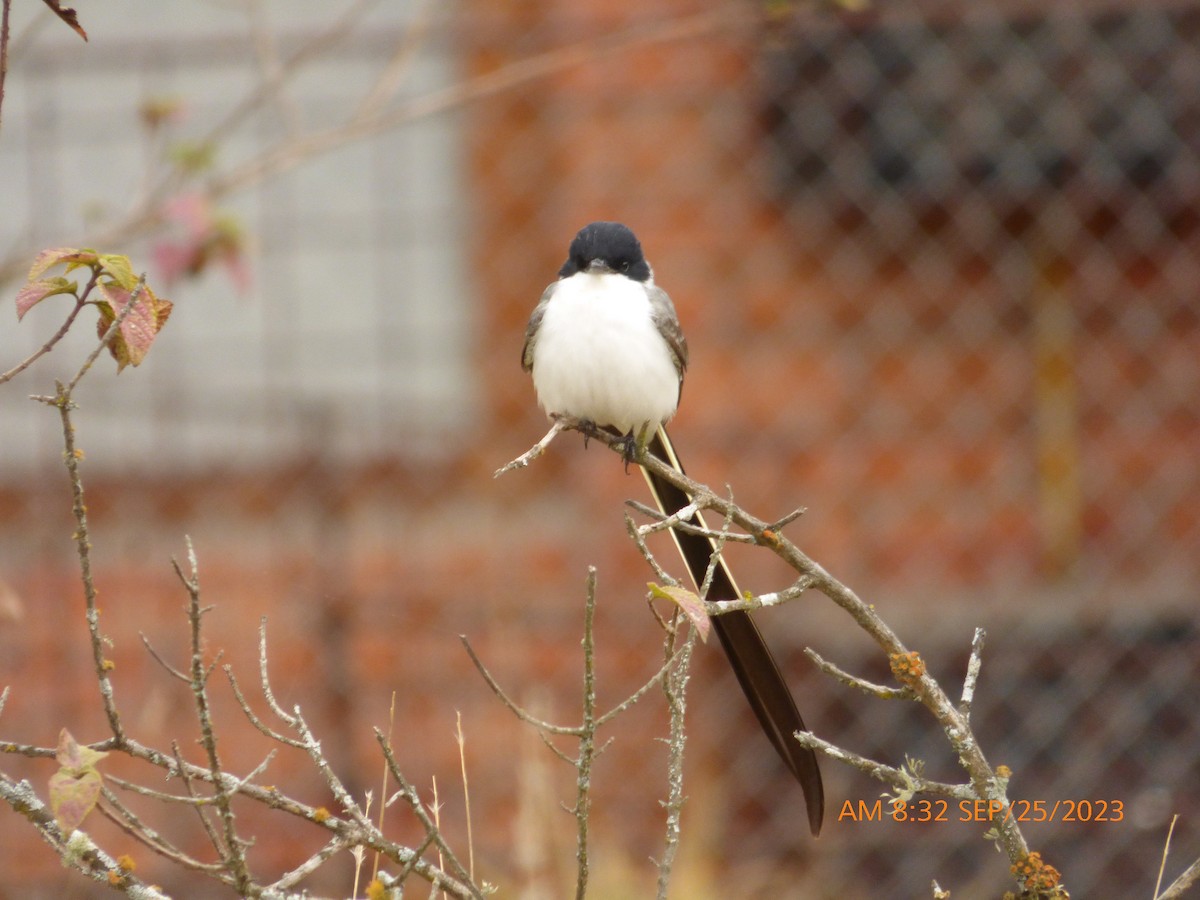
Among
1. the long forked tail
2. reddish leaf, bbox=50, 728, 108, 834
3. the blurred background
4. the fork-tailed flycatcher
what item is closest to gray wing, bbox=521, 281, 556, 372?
the fork-tailed flycatcher

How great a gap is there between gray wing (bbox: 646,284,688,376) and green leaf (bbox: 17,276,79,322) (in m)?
1.36

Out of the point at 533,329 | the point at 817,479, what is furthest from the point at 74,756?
the point at 817,479

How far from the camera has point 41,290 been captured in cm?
158

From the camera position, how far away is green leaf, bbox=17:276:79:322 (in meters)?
1.56

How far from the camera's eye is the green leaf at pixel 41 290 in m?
1.56

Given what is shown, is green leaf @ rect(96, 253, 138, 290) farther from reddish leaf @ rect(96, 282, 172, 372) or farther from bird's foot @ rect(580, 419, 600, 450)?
bird's foot @ rect(580, 419, 600, 450)

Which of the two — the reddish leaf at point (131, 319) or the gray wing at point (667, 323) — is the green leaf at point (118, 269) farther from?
the gray wing at point (667, 323)

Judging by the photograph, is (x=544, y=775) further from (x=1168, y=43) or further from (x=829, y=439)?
(x=1168, y=43)

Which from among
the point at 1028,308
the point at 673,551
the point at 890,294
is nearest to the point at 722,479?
the point at 673,551

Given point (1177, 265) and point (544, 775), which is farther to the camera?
point (1177, 265)

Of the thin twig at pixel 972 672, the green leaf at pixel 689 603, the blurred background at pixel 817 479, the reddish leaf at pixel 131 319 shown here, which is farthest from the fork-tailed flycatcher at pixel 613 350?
the blurred background at pixel 817 479

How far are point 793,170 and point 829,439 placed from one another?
951 millimetres

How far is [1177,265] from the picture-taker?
5020mm

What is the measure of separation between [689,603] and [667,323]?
4.37 feet
